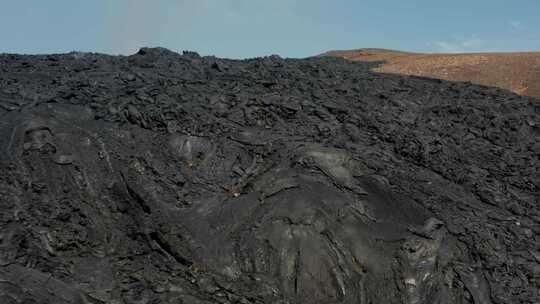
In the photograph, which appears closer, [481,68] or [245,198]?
[245,198]

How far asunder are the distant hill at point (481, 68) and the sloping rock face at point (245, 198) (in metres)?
10.2

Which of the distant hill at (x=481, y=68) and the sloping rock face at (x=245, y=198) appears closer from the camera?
the sloping rock face at (x=245, y=198)

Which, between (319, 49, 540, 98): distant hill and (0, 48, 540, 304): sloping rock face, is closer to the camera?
(0, 48, 540, 304): sloping rock face

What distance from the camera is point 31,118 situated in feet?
35.9

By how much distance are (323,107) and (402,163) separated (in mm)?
3399

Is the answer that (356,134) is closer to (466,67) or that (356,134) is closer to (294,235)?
(294,235)

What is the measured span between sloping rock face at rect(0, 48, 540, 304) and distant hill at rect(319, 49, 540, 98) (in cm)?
1017

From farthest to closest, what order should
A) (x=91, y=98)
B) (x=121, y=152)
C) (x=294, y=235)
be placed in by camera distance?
(x=91, y=98)
(x=121, y=152)
(x=294, y=235)

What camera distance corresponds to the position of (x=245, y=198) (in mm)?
10406

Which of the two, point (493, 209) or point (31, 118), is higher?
point (31, 118)

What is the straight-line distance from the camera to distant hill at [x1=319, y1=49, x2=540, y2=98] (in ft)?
76.9

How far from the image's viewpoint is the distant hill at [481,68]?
923 inches

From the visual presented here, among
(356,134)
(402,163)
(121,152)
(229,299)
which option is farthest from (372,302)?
(121,152)

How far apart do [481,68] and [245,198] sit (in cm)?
2155
